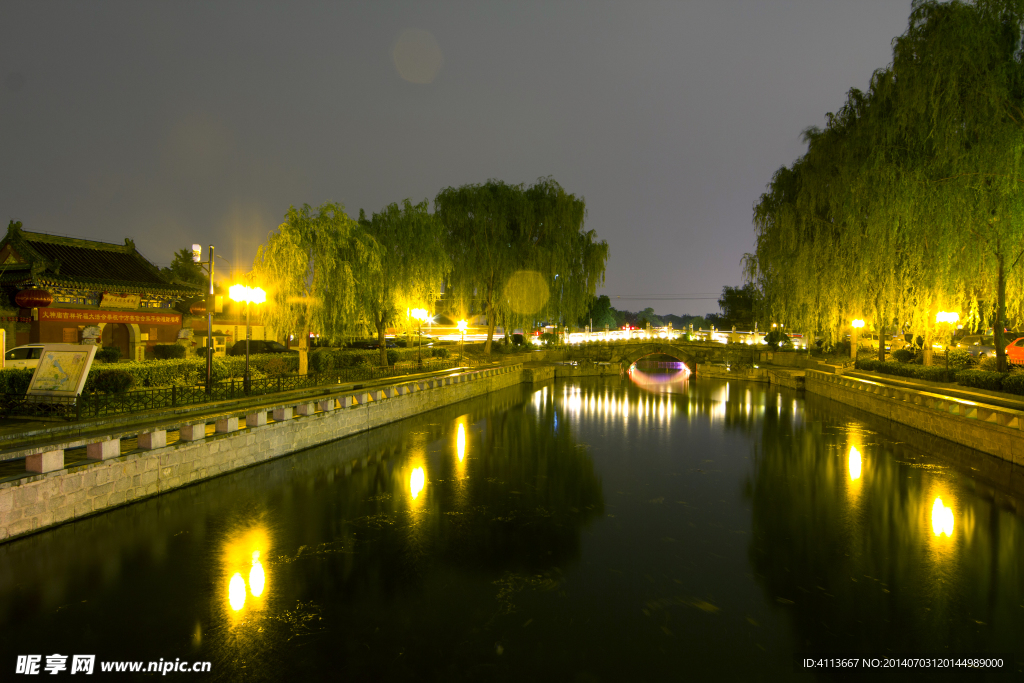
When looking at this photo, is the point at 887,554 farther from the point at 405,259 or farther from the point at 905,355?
the point at 905,355

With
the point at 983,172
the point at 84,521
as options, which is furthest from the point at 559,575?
the point at 983,172

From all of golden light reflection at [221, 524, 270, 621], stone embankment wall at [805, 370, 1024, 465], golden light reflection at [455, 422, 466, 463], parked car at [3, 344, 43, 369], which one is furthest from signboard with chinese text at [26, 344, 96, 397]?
stone embankment wall at [805, 370, 1024, 465]

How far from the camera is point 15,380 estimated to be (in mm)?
14414

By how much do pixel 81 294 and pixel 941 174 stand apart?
29962 mm

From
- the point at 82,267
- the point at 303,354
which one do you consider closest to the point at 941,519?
the point at 303,354

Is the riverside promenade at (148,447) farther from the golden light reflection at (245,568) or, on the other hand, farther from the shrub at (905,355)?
the shrub at (905,355)

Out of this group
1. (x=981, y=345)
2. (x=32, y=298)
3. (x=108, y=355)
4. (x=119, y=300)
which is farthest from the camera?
(x=981, y=345)

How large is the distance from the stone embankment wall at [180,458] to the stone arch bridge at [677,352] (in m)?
30.7

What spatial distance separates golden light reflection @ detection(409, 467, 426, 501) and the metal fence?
7.05m

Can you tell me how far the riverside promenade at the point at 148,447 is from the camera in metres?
8.62

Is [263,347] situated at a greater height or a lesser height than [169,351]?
lesser

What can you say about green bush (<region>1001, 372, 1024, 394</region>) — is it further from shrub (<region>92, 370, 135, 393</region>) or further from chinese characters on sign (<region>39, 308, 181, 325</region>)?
chinese characters on sign (<region>39, 308, 181, 325</region>)

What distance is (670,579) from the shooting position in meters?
8.38

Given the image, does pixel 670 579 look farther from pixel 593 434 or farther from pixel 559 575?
pixel 593 434
